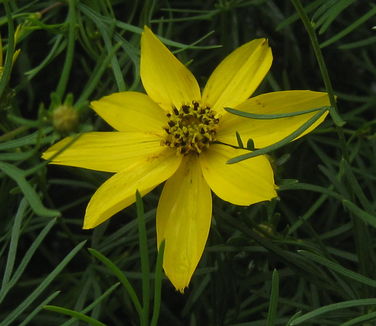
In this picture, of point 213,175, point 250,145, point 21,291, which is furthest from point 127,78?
point 250,145

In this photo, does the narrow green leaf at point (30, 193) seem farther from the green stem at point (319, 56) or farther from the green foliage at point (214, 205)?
the green stem at point (319, 56)

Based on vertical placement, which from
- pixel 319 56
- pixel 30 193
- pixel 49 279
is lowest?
pixel 49 279

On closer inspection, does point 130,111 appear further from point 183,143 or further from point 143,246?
point 143,246

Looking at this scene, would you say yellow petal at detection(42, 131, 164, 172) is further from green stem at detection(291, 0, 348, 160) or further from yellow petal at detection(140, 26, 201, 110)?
green stem at detection(291, 0, 348, 160)

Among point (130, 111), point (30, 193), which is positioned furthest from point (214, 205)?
point (30, 193)

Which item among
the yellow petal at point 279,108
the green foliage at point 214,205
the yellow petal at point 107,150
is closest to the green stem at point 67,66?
the green foliage at point 214,205

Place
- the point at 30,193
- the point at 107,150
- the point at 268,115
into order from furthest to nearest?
the point at 107,150 → the point at 268,115 → the point at 30,193

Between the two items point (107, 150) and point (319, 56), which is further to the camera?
point (107, 150)
